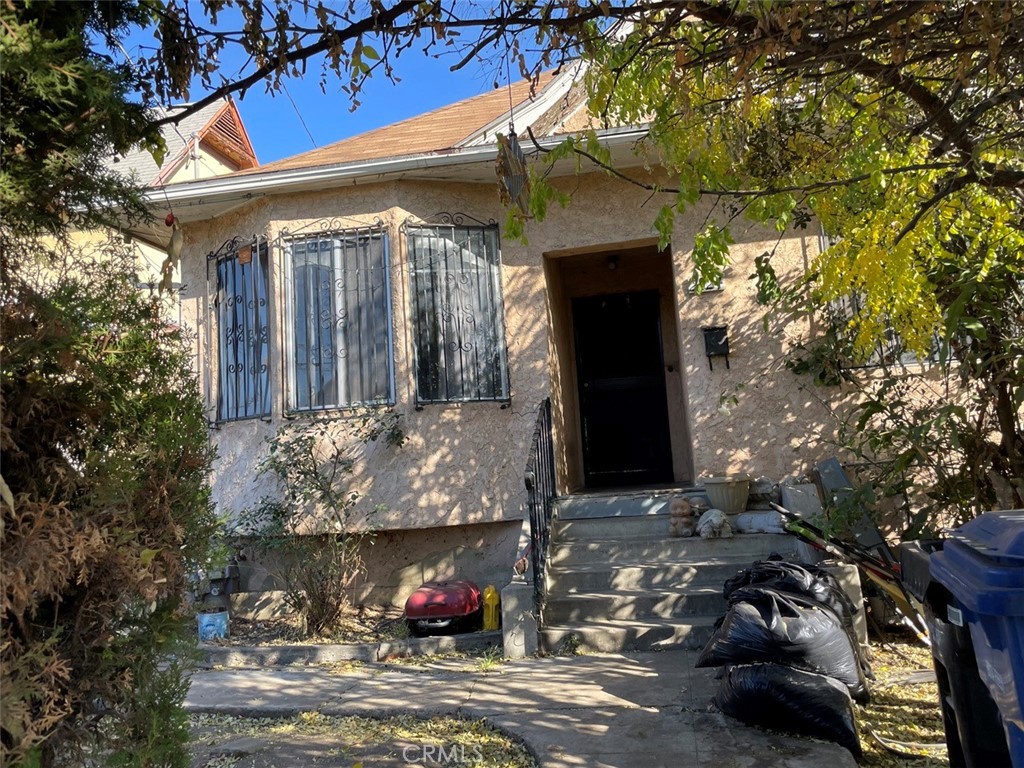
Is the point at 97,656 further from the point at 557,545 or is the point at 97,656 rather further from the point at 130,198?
the point at 557,545

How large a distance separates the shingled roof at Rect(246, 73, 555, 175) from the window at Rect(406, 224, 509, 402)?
925 mm

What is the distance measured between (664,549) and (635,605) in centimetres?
73

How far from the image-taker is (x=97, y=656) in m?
2.37

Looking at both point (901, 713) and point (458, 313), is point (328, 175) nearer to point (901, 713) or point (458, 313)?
point (458, 313)

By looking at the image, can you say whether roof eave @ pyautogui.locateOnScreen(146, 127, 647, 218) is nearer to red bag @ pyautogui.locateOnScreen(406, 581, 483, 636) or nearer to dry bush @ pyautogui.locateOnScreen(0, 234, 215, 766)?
red bag @ pyautogui.locateOnScreen(406, 581, 483, 636)

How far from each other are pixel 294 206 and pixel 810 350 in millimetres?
5163

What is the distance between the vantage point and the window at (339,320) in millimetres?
7621

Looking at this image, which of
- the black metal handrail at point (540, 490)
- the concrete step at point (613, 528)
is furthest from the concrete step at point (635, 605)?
the concrete step at point (613, 528)

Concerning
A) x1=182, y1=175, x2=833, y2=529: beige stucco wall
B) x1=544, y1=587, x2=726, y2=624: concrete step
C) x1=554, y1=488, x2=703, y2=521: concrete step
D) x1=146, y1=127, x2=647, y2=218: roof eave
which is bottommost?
x1=544, y1=587, x2=726, y2=624: concrete step

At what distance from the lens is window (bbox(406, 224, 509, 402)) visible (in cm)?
764

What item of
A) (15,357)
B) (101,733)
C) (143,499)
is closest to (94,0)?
(15,357)

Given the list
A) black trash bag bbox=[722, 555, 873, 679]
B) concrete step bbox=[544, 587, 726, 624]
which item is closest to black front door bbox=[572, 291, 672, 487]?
concrete step bbox=[544, 587, 726, 624]

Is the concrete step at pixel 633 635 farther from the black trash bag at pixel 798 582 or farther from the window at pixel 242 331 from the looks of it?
the window at pixel 242 331

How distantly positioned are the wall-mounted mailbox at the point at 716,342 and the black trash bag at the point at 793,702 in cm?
388
